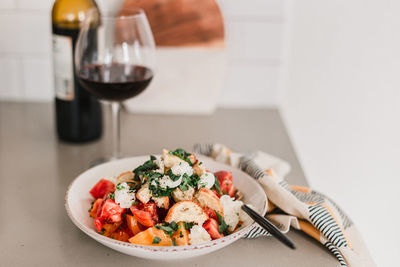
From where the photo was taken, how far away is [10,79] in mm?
1368

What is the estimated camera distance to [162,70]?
128 centimetres

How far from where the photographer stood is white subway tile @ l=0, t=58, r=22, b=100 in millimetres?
1352

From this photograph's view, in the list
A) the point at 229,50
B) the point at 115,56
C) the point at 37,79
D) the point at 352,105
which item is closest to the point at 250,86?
the point at 229,50

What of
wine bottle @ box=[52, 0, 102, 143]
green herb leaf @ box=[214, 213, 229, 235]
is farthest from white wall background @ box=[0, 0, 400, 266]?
green herb leaf @ box=[214, 213, 229, 235]

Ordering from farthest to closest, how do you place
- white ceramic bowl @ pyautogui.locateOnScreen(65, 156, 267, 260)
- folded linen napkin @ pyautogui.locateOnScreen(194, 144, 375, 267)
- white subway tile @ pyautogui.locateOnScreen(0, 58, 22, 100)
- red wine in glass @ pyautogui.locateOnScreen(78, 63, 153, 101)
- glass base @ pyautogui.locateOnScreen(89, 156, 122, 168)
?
white subway tile @ pyautogui.locateOnScreen(0, 58, 22, 100), glass base @ pyautogui.locateOnScreen(89, 156, 122, 168), red wine in glass @ pyautogui.locateOnScreen(78, 63, 153, 101), folded linen napkin @ pyautogui.locateOnScreen(194, 144, 375, 267), white ceramic bowl @ pyautogui.locateOnScreen(65, 156, 267, 260)

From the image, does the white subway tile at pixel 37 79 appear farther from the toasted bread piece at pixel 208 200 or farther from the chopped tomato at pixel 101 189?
the toasted bread piece at pixel 208 200

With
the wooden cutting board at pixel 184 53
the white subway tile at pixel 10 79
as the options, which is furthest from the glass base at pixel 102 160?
the white subway tile at pixel 10 79

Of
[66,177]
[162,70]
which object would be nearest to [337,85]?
[162,70]

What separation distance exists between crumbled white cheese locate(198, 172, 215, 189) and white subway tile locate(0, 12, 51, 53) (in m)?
0.82

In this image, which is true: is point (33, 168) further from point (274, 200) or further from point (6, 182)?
point (274, 200)

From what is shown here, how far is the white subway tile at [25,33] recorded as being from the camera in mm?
1307

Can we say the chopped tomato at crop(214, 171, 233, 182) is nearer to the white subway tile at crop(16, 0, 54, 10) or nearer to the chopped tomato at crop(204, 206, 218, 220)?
the chopped tomato at crop(204, 206, 218, 220)

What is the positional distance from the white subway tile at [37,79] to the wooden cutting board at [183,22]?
1.02ft

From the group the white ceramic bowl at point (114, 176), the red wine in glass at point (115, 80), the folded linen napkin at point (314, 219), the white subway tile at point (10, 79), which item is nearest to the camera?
the white ceramic bowl at point (114, 176)
